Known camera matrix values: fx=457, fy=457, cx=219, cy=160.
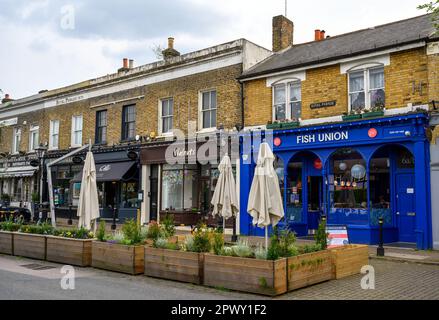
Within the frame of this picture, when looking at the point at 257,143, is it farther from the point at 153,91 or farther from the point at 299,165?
the point at 153,91

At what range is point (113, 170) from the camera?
76.0 ft

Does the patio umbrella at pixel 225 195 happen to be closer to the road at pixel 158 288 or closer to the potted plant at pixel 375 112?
the potted plant at pixel 375 112

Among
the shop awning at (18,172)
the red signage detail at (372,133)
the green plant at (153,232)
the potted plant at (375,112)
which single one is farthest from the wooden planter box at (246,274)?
the shop awning at (18,172)

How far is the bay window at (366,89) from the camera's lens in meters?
15.4

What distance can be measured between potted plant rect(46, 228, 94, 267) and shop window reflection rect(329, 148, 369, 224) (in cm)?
881

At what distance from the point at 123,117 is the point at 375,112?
13324mm

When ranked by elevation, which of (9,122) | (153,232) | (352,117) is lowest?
(153,232)

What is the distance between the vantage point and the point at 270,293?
798 cm

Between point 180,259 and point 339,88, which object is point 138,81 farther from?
point 180,259

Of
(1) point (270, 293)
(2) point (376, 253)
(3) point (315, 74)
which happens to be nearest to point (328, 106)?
(3) point (315, 74)

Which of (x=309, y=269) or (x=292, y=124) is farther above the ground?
(x=292, y=124)

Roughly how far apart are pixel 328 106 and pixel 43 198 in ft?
62.4

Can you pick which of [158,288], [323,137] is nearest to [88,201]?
[158,288]

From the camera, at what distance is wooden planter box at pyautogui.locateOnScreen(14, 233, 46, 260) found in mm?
12195
